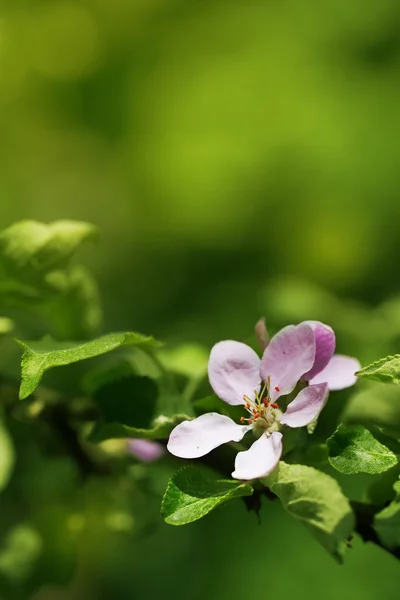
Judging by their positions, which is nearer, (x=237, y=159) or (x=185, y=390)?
(x=185, y=390)

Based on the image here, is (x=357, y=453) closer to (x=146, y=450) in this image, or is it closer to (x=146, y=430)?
(x=146, y=430)

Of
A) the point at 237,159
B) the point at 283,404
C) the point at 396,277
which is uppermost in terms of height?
the point at 283,404

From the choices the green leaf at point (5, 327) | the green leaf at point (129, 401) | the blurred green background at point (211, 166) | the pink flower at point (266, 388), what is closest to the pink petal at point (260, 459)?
the pink flower at point (266, 388)

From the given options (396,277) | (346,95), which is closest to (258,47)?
(346,95)

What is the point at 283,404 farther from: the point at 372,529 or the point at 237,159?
the point at 237,159

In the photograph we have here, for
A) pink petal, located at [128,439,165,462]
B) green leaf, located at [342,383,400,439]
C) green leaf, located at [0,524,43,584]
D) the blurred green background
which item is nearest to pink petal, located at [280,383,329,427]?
green leaf, located at [342,383,400,439]

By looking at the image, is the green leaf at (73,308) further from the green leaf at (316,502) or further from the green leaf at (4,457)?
the green leaf at (316,502)

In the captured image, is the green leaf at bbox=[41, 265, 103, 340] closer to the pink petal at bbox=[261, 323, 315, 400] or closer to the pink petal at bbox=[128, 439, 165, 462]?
the pink petal at bbox=[128, 439, 165, 462]
